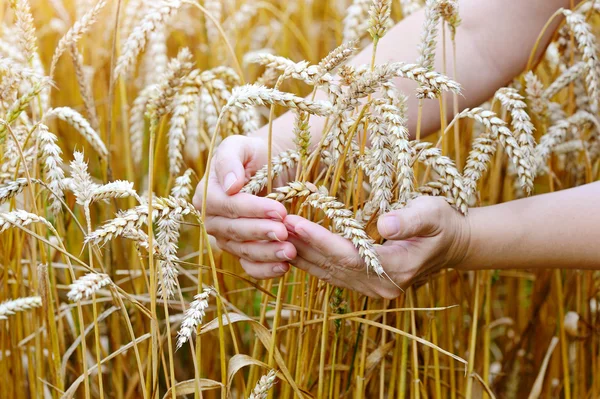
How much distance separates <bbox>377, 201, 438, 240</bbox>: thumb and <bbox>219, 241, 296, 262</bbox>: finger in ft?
0.41

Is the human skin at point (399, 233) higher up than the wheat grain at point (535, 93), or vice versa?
the wheat grain at point (535, 93)

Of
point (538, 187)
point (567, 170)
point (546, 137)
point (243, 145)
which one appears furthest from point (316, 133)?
point (538, 187)

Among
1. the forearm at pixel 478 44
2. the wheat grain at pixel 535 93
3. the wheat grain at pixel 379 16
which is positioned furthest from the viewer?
the forearm at pixel 478 44

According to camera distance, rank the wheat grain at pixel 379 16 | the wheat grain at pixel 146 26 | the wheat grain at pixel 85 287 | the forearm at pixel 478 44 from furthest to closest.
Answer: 1. the forearm at pixel 478 44
2. the wheat grain at pixel 146 26
3. the wheat grain at pixel 379 16
4. the wheat grain at pixel 85 287

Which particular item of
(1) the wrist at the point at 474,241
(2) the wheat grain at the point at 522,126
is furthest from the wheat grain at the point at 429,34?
(1) the wrist at the point at 474,241

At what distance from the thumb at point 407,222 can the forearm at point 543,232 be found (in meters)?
0.12

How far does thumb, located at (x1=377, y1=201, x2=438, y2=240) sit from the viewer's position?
2.39ft

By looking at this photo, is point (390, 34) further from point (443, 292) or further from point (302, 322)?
point (302, 322)

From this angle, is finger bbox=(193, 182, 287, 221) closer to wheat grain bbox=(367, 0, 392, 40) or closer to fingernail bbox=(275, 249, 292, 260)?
fingernail bbox=(275, 249, 292, 260)

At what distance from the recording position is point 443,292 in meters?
0.99

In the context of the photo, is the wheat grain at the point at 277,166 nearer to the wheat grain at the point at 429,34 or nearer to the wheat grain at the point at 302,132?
the wheat grain at the point at 302,132

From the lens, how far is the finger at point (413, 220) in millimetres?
730

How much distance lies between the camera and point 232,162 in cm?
86

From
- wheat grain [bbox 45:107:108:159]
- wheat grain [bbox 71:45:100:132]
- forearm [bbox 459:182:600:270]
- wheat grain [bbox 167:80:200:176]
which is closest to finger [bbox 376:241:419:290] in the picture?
forearm [bbox 459:182:600:270]
